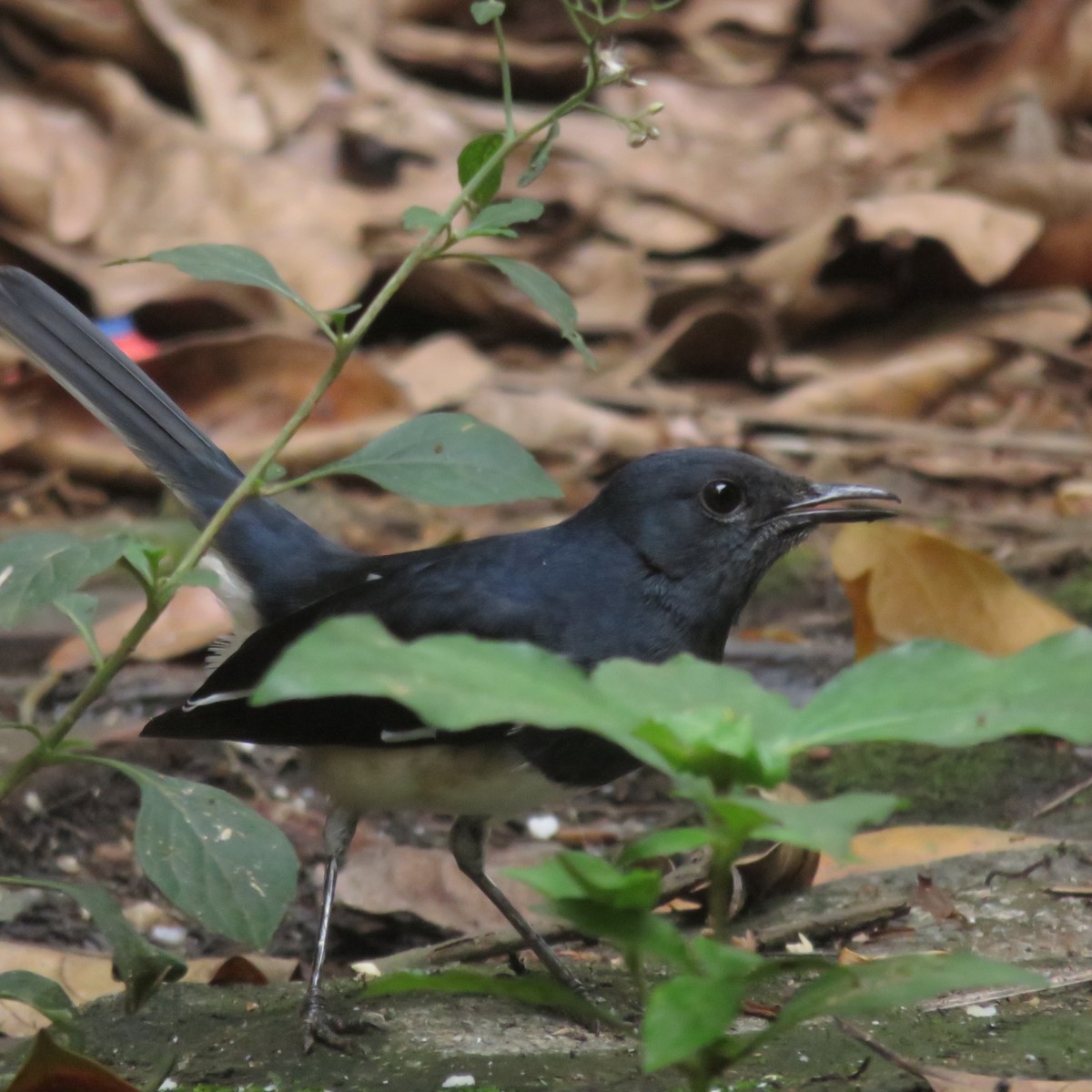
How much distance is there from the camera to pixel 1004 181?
25.4ft

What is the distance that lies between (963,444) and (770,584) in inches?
57.8

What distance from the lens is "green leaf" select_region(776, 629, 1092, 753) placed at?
1638 millimetres

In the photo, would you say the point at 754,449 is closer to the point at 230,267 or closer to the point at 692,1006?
the point at 230,267

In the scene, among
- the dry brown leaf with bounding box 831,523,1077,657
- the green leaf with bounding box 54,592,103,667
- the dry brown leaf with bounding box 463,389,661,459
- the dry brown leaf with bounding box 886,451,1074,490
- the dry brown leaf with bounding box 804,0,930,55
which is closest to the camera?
the green leaf with bounding box 54,592,103,667

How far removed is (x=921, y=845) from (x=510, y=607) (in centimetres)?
107

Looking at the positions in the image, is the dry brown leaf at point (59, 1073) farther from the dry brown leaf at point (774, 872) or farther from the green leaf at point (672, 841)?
the dry brown leaf at point (774, 872)

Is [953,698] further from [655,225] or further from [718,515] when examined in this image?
[655,225]

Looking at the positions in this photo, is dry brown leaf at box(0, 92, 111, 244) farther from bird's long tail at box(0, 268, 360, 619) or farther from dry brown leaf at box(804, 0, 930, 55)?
dry brown leaf at box(804, 0, 930, 55)

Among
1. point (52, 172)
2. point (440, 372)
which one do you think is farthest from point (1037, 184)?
point (52, 172)

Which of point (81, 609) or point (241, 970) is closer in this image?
point (81, 609)

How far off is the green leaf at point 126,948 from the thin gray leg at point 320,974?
441mm

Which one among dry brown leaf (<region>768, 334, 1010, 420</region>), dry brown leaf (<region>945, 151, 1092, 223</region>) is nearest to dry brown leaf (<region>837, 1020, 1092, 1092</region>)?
dry brown leaf (<region>768, 334, 1010, 420</region>)

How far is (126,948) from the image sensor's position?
2.38 metres

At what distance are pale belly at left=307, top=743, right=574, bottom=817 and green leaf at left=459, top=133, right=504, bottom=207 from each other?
1.22 metres
